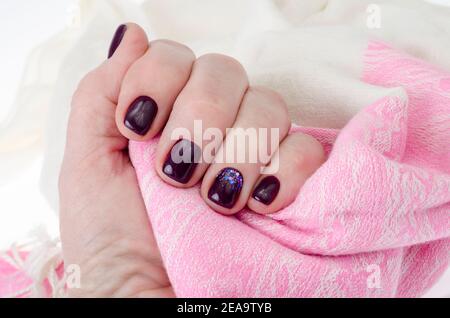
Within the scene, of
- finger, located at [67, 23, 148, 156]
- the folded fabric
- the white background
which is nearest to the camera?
the folded fabric

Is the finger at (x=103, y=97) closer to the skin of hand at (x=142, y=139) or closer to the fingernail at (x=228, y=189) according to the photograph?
the skin of hand at (x=142, y=139)

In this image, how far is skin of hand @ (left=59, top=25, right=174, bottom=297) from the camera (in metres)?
0.53

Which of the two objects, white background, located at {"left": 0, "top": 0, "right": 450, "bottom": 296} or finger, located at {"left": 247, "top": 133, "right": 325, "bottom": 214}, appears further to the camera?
white background, located at {"left": 0, "top": 0, "right": 450, "bottom": 296}

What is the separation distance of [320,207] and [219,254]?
0.32 ft

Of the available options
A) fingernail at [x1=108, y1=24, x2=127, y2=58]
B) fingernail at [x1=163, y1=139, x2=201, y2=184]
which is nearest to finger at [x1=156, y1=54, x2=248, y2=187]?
fingernail at [x1=163, y1=139, x2=201, y2=184]

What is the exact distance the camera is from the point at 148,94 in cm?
50

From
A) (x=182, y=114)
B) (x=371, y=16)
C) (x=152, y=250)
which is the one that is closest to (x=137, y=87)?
(x=182, y=114)

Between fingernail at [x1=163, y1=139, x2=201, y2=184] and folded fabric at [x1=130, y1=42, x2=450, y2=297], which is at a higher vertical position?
fingernail at [x1=163, y1=139, x2=201, y2=184]

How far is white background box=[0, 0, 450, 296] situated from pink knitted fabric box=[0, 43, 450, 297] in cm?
35

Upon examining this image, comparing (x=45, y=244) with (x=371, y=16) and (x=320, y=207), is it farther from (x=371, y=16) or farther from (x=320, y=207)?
(x=371, y=16)

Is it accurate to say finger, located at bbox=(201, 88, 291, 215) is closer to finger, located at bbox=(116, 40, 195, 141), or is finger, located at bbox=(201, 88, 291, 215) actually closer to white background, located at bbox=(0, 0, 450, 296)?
finger, located at bbox=(116, 40, 195, 141)

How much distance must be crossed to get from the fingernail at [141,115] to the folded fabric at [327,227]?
0.13 ft

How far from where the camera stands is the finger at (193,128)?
1.59 feet

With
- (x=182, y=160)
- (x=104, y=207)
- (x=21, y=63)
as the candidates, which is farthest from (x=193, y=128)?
(x=21, y=63)
